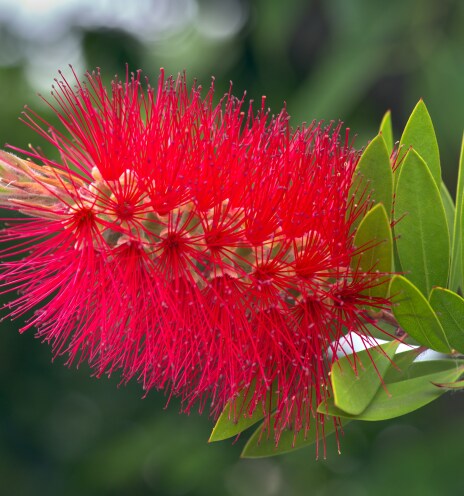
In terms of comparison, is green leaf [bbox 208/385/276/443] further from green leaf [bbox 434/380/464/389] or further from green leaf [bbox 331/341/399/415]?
green leaf [bbox 434/380/464/389]

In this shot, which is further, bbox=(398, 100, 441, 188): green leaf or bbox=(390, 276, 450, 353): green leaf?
bbox=(398, 100, 441, 188): green leaf

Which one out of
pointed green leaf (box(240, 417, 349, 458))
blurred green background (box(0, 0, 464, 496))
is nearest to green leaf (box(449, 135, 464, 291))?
pointed green leaf (box(240, 417, 349, 458))

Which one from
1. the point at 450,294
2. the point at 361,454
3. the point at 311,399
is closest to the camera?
the point at 450,294

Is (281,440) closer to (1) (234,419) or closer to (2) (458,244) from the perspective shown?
(1) (234,419)

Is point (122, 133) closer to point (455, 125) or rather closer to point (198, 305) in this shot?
point (198, 305)

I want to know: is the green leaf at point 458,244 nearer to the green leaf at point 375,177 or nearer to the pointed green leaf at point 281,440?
the green leaf at point 375,177

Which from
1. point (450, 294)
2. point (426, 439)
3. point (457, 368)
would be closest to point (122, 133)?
point (450, 294)

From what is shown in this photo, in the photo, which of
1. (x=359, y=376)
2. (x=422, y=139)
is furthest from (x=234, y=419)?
(x=422, y=139)
